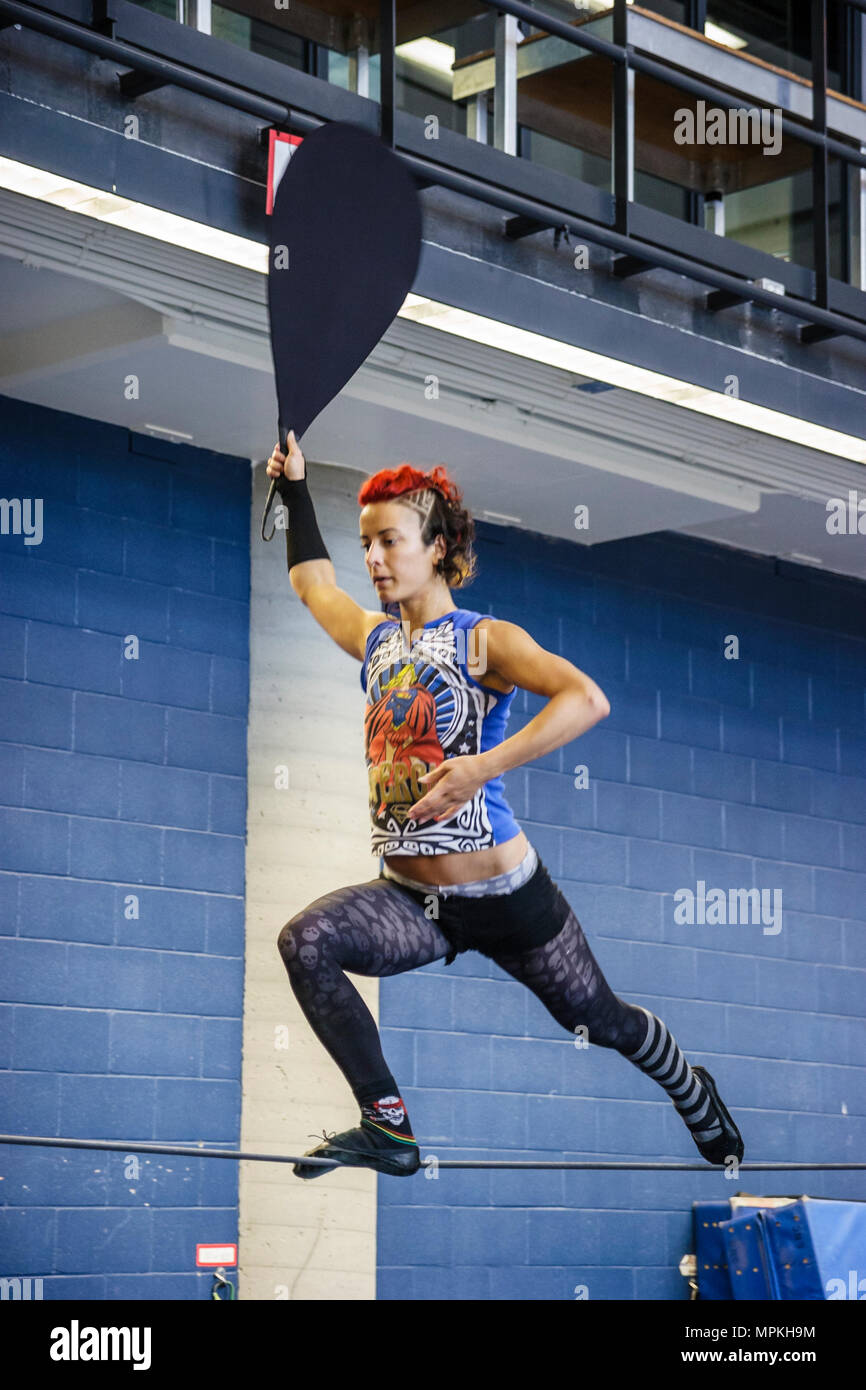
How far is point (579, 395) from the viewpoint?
6.31m

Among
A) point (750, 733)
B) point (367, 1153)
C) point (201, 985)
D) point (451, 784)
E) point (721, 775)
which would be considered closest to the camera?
point (451, 784)

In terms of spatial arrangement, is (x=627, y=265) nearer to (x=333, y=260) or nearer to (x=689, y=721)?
(x=333, y=260)

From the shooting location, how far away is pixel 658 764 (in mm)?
7938

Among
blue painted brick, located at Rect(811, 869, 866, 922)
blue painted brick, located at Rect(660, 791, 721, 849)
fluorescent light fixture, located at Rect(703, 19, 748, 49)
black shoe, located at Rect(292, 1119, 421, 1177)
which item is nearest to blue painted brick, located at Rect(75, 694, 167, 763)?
blue painted brick, located at Rect(660, 791, 721, 849)

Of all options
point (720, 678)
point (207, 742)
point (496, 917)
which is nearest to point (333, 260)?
point (496, 917)

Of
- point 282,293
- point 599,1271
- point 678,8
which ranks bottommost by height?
point 599,1271

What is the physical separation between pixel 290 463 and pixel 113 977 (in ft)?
9.98

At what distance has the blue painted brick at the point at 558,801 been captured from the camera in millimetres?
7500

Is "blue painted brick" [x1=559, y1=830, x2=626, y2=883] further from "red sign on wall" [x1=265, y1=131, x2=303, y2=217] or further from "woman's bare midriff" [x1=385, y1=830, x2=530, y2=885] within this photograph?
"woman's bare midriff" [x1=385, y1=830, x2=530, y2=885]

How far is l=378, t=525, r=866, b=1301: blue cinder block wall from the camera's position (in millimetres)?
7059

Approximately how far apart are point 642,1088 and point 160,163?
13.9 feet
